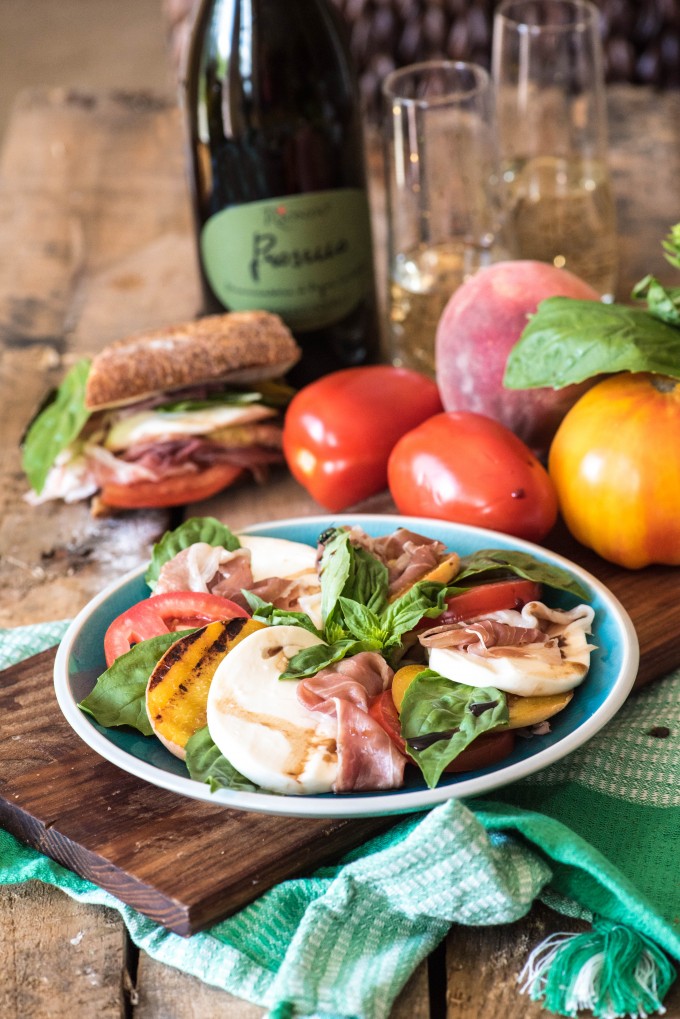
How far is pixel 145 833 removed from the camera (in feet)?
2.59

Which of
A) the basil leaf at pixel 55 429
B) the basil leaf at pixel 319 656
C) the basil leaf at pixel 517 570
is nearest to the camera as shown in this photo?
the basil leaf at pixel 319 656

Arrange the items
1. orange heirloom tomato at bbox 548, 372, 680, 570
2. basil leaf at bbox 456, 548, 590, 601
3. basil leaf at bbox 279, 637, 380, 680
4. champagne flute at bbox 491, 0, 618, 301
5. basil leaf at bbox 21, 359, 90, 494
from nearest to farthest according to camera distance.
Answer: basil leaf at bbox 279, 637, 380, 680 → basil leaf at bbox 456, 548, 590, 601 → orange heirloom tomato at bbox 548, 372, 680, 570 → basil leaf at bbox 21, 359, 90, 494 → champagne flute at bbox 491, 0, 618, 301

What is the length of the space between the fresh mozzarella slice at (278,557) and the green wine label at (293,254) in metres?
0.54

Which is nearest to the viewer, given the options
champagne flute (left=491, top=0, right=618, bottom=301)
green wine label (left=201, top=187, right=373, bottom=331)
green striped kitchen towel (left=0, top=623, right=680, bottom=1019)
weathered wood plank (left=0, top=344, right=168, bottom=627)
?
green striped kitchen towel (left=0, top=623, right=680, bottom=1019)

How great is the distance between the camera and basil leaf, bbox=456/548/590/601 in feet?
3.06

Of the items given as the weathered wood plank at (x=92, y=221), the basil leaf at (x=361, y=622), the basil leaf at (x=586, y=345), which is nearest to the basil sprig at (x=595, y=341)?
the basil leaf at (x=586, y=345)

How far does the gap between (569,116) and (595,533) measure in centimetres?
75

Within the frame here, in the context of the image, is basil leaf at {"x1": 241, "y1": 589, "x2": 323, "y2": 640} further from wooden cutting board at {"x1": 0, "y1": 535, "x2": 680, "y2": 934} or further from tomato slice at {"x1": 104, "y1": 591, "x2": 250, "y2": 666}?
wooden cutting board at {"x1": 0, "y1": 535, "x2": 680, "y2": 934}

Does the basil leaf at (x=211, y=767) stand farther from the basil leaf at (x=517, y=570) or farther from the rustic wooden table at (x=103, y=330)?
the basil leaf at (x=517, y=570)

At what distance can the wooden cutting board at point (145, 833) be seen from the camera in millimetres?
752

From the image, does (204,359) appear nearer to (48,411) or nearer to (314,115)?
(48,411)

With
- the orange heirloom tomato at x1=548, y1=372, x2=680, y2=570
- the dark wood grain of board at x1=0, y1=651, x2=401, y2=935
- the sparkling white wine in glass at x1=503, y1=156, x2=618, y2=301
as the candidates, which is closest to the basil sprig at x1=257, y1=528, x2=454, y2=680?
the dark wood grain of board at x1=0, y1=651, x2=401, y2=935

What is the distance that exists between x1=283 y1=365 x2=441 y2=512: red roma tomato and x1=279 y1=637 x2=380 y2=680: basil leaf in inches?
17.2

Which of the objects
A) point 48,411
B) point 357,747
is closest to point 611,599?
point 357,747
